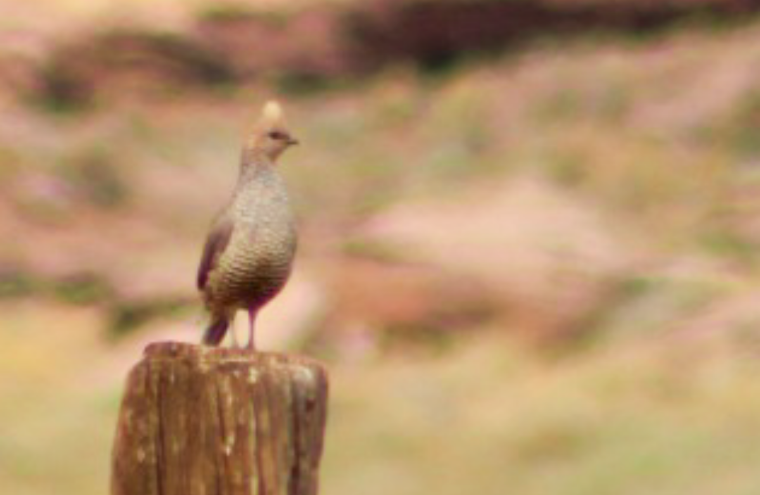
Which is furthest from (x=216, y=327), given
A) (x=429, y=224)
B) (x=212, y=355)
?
(x=429, y=224)

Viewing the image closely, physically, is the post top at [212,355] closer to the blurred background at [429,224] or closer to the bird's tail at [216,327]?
the bird's tail at [216,327]

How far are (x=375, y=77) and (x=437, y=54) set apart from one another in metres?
0.81

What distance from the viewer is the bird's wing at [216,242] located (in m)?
6.62

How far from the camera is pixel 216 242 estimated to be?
21.9ft

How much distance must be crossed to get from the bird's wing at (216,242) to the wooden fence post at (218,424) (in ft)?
5.08

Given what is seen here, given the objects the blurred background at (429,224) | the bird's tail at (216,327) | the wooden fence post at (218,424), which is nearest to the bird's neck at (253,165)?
the bird's tail at (216,327)

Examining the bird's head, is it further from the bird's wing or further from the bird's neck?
the bird's wing

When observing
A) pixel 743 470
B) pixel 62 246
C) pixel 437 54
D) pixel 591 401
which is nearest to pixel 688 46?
pixel 437 54

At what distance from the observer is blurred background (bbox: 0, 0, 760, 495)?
58.9 feet

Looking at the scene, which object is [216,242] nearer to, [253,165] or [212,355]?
[253,165]

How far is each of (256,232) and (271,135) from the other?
0.82 feet

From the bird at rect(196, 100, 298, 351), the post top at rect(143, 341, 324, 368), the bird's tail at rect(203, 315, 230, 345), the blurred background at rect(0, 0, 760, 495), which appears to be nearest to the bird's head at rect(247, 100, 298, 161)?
the bird at rect(196, 100, 298, 351)

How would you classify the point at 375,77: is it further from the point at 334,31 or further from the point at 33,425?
the point at 33,425

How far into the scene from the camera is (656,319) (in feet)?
71.5
